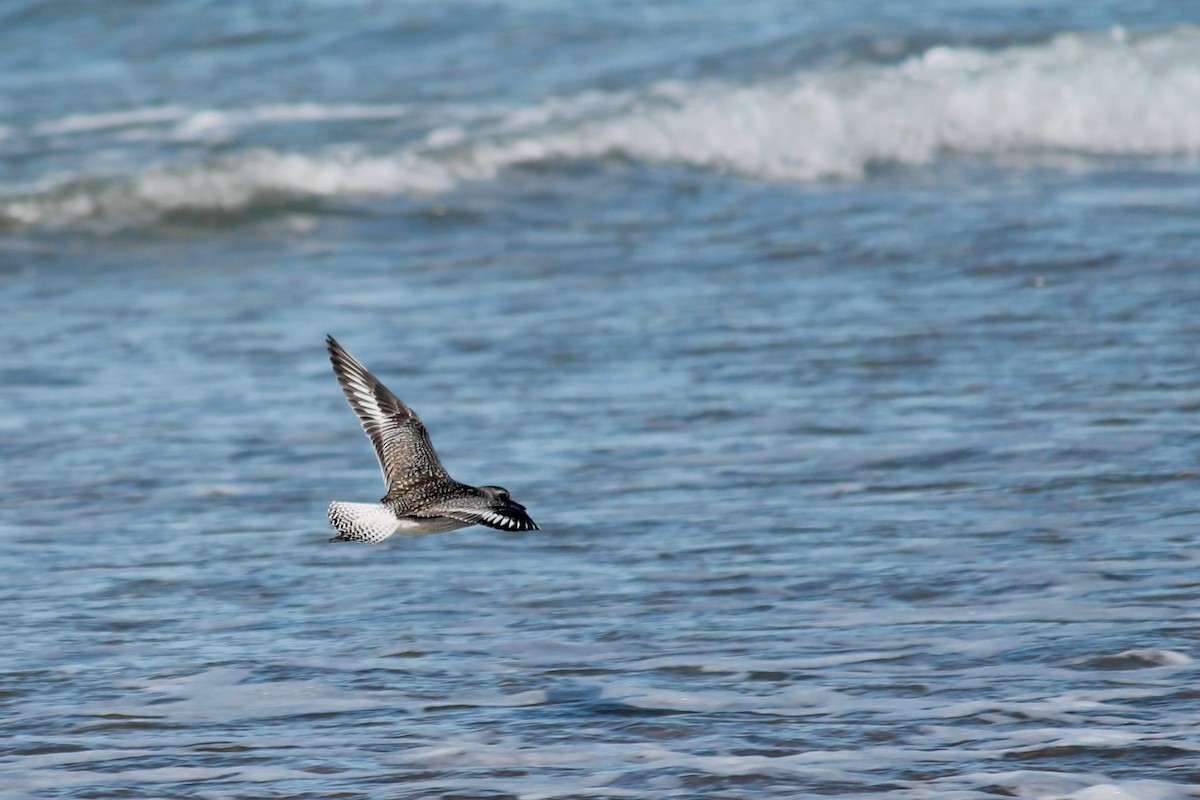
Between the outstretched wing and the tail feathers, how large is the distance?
0.39 m

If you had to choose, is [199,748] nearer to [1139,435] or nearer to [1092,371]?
[1139,435]

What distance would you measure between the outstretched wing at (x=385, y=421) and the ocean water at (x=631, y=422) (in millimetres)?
516

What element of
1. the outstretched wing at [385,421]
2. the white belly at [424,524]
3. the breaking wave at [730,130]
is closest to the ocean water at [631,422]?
the breaking wave at [730,130]

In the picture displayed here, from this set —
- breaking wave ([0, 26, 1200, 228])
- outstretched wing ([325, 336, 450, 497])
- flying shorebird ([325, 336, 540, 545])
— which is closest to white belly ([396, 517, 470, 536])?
flying shorebird ([325, 336, 540, 545])

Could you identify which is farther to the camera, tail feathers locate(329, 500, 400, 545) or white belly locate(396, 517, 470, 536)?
white belly locate(396, 517, 470, 536)

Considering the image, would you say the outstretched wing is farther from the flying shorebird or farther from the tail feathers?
the tail feathers

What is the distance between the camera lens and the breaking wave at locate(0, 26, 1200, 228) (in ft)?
39.0

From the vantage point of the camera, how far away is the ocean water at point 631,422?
4.44 m

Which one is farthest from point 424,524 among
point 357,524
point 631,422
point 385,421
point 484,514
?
point 631,422

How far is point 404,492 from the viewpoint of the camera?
5.00 metres

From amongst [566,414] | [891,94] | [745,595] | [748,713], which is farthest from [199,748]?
[891,94]

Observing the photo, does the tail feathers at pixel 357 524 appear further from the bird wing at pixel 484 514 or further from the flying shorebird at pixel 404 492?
the bird wing at pixel 484 514

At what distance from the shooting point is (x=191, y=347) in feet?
27.8

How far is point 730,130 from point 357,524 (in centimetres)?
849
